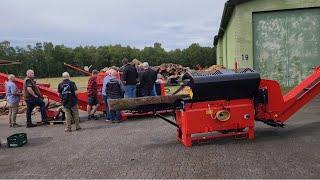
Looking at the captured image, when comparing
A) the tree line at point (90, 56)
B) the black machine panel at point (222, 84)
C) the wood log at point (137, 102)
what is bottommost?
the tree line at point (90, 56)

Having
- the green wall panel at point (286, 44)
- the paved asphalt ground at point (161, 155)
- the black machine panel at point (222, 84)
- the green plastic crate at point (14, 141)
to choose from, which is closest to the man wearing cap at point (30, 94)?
the paved asphalt ground at point (161, 155)

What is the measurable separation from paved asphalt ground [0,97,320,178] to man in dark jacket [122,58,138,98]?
290cm

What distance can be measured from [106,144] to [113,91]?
3.93 m

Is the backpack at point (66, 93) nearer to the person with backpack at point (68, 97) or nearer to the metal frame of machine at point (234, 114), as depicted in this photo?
the person with backpack at point (68, 97)

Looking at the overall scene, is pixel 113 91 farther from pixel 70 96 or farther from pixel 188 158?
Answer: pixel 188 158

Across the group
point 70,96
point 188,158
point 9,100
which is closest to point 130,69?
point 70,96

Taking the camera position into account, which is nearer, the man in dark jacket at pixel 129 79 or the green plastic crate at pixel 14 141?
the green plastic crate at pixel 14 141

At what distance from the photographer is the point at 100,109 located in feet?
52.0

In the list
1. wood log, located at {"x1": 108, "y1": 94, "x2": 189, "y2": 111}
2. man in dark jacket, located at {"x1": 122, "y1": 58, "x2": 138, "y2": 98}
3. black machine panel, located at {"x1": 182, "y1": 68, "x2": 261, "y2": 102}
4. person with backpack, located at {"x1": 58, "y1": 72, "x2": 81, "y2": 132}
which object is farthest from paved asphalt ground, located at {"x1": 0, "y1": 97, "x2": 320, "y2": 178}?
man in dark jacket, located at {"x1": 122, "y1": 58, "x2": 138, "y2": 98}

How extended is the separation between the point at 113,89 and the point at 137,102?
15.1 ft

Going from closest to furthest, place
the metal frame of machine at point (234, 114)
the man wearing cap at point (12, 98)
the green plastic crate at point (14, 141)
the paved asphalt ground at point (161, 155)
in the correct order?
1. the paved asphalt ground at point (161, 155)
2. the metal frame of machine at point (234, 114)
3. the green plastic crate at point (14, 141)
4. the man wearing cap at point (12, 98)

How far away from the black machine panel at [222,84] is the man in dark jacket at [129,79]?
17.8 ft

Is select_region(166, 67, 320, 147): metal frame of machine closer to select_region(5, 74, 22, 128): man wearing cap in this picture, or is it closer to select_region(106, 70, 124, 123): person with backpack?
select_region(106, 70, 124, 123): person with backpack

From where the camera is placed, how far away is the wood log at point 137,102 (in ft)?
32.3
